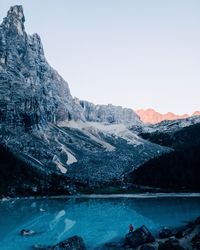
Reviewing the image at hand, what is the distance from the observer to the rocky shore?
54.9 metres

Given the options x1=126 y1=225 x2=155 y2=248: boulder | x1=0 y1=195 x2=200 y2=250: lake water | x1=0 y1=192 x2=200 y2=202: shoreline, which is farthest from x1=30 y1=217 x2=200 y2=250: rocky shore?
x1=0 y1=192 x2=200 y2=202: shoreline

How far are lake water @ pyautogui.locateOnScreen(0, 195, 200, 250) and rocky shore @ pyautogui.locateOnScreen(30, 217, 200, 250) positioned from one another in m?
3.97

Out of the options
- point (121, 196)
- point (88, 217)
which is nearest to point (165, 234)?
point (88, 217)

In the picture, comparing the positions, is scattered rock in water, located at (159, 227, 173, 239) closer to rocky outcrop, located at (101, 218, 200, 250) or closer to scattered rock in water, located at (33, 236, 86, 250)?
rocky outcrop, located at (101, 218, 200, 250)

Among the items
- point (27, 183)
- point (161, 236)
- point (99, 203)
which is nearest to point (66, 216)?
point (99, 203)

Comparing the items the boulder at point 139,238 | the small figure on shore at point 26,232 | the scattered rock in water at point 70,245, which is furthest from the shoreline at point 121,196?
the scattered rock in water at point 70,245

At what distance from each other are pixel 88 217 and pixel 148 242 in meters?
45.0

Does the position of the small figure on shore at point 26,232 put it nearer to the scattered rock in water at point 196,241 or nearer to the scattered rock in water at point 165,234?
the scattered rock in water at point 165,234

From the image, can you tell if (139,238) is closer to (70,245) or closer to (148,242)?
(148,242)

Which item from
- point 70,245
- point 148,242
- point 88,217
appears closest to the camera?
point 70,245

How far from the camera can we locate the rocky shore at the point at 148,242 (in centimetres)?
5488

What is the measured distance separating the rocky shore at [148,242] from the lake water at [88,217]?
13.0 feet

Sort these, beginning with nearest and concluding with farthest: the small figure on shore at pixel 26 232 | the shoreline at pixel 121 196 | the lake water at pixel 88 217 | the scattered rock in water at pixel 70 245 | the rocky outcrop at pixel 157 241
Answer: the rocky outcrop at pixel 157 241 < the scattered rock in water at pixel 70 245 < the lake water at pixel 88 217 < the small figure on shore at pixel 26 232 < the shoreline at pixel 121 196

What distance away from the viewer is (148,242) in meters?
61.7
